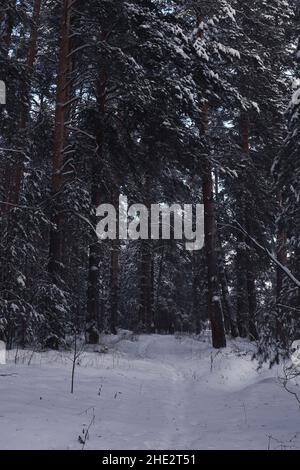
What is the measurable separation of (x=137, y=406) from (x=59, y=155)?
22.2 ft

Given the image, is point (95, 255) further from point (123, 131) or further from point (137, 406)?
point (137, 406)

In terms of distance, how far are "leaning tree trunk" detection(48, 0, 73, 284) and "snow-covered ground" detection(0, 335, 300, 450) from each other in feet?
7.28

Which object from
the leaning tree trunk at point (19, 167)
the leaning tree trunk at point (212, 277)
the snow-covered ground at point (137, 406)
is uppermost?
the leaning tree trunk at point (19, 167)

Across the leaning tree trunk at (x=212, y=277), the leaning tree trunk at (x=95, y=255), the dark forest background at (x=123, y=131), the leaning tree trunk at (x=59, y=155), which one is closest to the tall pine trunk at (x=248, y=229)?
the dark forest background at (x=123, y=131)

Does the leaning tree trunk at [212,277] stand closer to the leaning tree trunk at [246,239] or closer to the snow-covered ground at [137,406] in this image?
the snow-covered ground at [137,406]

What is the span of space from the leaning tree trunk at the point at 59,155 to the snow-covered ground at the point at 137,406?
2.22 m

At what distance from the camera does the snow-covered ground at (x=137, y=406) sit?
531 centimetres

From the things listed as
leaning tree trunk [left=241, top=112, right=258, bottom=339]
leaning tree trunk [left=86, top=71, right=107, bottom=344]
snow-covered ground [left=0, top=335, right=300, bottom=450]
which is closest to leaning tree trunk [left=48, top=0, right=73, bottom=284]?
leaning tree trunk [left=86, top=71, right=107, bottom=344]

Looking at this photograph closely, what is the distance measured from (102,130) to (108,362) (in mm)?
6380

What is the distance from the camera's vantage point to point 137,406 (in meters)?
7.38

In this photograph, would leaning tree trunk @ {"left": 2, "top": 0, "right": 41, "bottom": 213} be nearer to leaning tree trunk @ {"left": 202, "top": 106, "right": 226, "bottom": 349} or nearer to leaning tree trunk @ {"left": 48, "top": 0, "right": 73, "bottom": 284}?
leaning tree trunk @ {"left": 48, "top": 0, "right": 73, "bottom": 284}

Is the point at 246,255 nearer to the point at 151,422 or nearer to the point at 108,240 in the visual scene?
the point at 108,240

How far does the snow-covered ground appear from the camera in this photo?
531cm

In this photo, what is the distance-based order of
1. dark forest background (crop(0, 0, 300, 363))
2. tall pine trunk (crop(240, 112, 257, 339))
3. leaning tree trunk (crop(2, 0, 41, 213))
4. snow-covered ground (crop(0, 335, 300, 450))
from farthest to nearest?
1. tall pine trunk (crop(240, 112, 257, 339))
2. leaning tree trunk (crop(2, 0, 41, 213))
3. dark forest background (crop(0, 0, 300, 363))
4. snow-covered ground (crop(0, 335, 300, 450))
